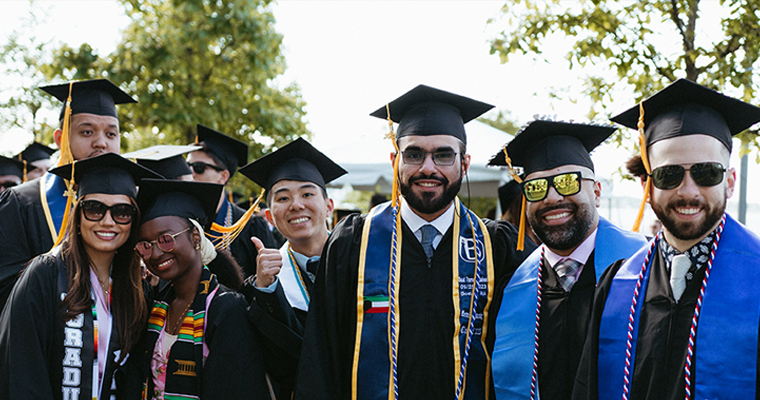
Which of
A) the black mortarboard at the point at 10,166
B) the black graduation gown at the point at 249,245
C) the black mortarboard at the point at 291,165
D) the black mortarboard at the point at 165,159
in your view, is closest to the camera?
the black mortarboard at the point at 291,165

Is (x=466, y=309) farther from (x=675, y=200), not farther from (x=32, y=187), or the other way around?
(x=32, y=187)

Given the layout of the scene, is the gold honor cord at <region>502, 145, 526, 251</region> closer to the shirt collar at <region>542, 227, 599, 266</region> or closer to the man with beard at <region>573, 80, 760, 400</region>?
the shirt collar at <region>542, 227, 599, 266</region>

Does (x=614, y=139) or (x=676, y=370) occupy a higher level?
(x=614, y=139)

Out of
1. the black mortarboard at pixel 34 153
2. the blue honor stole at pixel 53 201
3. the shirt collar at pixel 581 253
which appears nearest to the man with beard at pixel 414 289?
the shirt collar at pixel 581 253

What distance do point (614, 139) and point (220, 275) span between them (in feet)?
11.9

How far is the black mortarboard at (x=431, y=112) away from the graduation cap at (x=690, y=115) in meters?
0.87

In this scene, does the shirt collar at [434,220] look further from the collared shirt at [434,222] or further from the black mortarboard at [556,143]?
the black mortarboard at [556,143]

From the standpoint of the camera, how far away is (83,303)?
95.3 inches

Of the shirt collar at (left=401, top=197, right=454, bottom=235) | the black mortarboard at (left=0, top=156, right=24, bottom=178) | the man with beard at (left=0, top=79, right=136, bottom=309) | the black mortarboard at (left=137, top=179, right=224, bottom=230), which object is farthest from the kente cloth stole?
the black mortarboard at (left=0, top=156, right=24, bottom=178)

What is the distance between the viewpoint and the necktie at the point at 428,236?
102 inches

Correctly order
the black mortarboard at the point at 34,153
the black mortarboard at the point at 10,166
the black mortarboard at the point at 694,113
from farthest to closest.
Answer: the black mortarboard at the point at 34,153
the black mortarboard at the point at 10,166
the black mortarboard at the point at 694,113

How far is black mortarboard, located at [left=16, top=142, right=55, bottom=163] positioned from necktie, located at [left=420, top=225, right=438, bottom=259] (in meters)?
5.99

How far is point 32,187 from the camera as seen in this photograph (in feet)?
10.6

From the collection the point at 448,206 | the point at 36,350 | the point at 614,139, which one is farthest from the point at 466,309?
the point at 614,139
